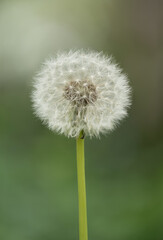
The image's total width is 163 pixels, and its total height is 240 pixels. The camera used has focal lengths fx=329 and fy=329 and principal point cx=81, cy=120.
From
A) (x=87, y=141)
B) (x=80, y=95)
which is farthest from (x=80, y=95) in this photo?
(x=87, y=141)

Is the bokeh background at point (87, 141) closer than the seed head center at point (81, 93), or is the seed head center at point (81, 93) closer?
the seed head center at point (81, 93)

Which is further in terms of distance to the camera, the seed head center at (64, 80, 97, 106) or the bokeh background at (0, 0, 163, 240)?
the bokeh background at (0, 0, 163, 240)

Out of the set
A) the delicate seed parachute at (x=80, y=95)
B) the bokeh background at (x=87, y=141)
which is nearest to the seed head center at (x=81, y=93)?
the delicate seed parachute at (x=80, y=95)

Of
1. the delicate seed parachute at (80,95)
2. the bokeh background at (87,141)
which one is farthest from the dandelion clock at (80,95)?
the bokeh background at (87,141)

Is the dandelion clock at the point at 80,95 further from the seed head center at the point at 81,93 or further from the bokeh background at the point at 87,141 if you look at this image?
the bokeh background at the point at 87,141

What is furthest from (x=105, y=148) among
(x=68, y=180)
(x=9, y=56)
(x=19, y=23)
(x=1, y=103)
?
(x=19, y=23)

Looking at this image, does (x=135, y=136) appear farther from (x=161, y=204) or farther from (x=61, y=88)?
(x=61, y=88)

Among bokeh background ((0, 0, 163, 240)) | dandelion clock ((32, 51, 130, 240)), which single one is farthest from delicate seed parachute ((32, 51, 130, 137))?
bokeh background ((0, 0, 163, 240))

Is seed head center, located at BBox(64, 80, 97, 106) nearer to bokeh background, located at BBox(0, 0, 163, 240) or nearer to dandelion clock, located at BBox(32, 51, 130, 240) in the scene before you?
dandelion clock, located at BBox(32, 51, 130, 240)
